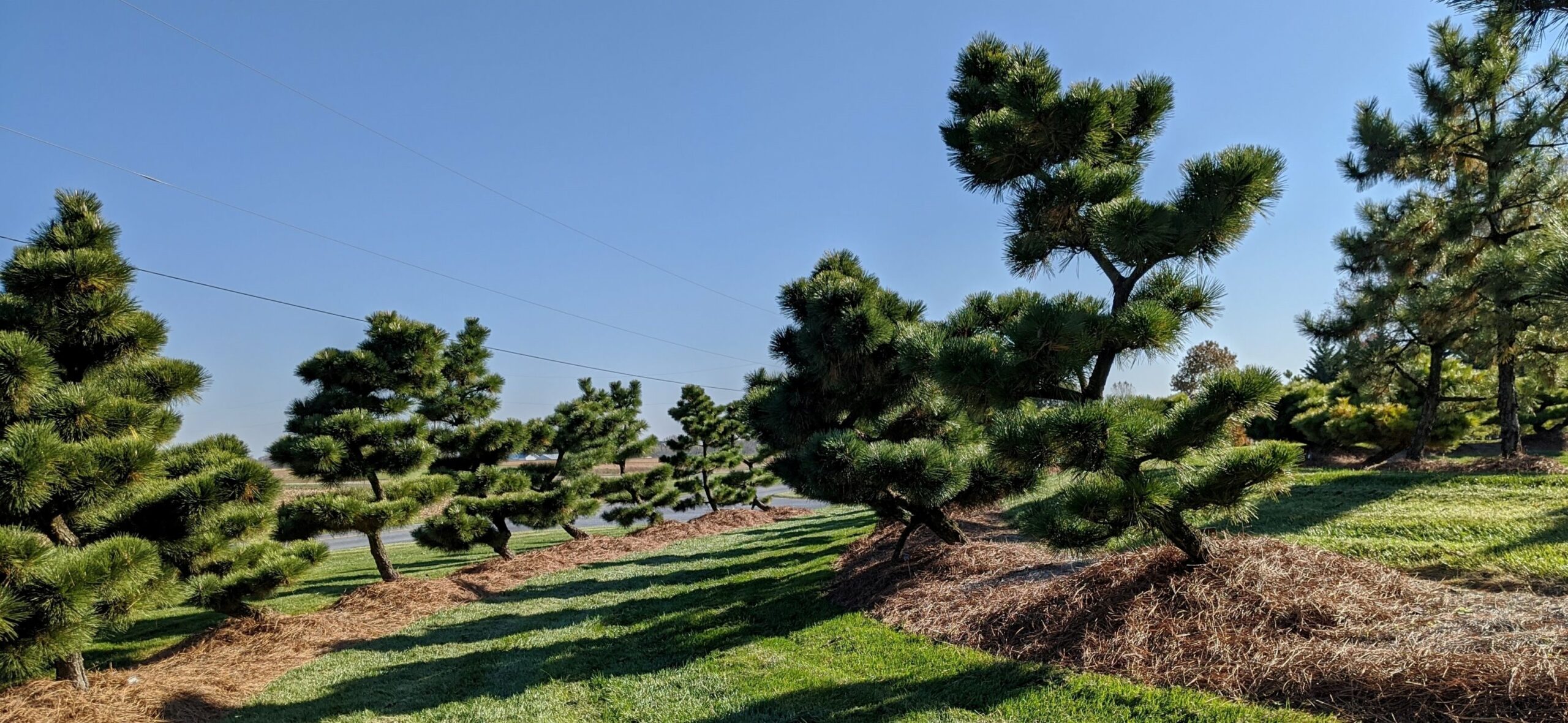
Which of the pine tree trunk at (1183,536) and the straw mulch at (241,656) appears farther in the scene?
the straw mulch at (241,656)

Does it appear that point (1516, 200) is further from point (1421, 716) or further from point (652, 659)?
point (652, 659)

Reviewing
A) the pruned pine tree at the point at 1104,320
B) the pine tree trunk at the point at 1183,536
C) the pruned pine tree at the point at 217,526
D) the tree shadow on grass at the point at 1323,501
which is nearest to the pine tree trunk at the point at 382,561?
the pruned pine tree at the point at 217,526

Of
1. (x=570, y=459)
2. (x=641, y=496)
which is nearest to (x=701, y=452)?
(x=641, y=496)

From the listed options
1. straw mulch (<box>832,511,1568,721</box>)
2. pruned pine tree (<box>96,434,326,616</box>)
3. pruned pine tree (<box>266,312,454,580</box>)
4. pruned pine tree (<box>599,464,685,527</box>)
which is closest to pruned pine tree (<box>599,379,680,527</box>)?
pruned pine tree (<box>599,464,685,527</box>)

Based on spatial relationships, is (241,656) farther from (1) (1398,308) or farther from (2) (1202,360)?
(2) (1202,360)

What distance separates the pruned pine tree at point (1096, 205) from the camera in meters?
4.68

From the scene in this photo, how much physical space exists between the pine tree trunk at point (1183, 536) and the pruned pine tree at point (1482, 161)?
24.3ft

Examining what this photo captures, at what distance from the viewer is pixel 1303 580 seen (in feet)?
15.2

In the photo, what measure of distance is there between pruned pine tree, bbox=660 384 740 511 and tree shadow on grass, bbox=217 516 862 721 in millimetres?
11257

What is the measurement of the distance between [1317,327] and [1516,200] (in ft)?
11.1

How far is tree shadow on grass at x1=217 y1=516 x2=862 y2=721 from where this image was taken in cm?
570

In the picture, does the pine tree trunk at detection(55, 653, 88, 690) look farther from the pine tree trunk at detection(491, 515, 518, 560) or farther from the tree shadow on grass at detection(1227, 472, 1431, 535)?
the tree shadow on grass at detection(1227, 472, 1431, 535)

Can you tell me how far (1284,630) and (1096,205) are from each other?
2.89 m

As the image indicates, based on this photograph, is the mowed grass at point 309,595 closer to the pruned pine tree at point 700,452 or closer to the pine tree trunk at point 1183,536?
the pruned pine tree at point 700,452
